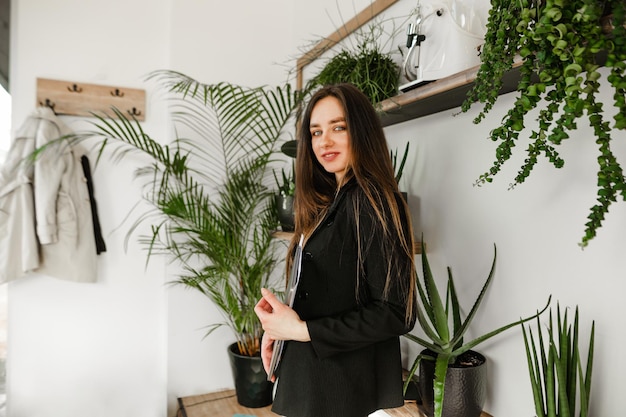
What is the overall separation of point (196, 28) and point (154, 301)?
1.57m

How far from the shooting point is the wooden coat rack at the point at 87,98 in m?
2.38

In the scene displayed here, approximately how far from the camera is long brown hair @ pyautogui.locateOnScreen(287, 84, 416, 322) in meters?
1.10

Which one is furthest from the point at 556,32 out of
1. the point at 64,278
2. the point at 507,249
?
the point at 64,278

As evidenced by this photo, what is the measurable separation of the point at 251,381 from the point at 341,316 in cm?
142

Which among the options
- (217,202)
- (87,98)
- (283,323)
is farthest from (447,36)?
(87,98)

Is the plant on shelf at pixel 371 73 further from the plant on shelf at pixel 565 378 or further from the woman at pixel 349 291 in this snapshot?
the plant on shelf at pixel 565 378

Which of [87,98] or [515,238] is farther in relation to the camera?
[87,98]

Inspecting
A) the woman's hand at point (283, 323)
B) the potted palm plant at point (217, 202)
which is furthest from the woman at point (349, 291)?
the potted palm plant at point (217, 202)

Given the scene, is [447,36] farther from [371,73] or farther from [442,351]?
[442,351]

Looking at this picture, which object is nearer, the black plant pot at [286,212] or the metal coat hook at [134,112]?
the black plant pot at [286,212]

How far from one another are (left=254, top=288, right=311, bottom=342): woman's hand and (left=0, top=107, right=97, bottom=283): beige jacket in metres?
1.64

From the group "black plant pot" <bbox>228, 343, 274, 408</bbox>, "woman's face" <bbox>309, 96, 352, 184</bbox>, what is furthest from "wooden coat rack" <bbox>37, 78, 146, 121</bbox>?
"woman's face" <bbox>309, 96, 352, 184</bbox>

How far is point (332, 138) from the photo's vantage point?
125 centimetres

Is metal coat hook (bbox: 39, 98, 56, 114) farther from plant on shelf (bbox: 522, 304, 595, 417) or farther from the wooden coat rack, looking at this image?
plant on shelf (bbox: 522, 304, 595, 417)
